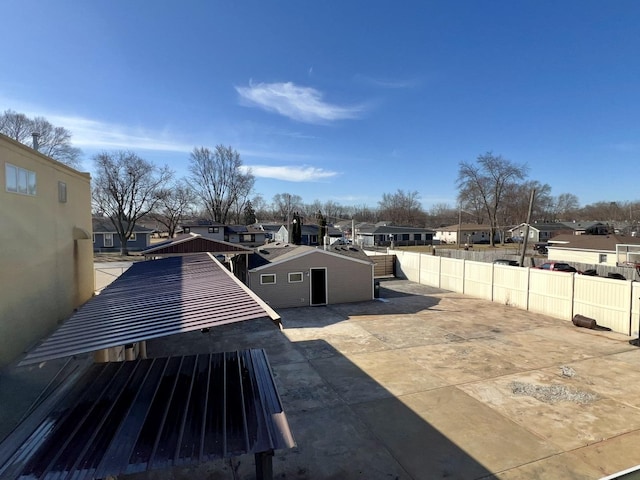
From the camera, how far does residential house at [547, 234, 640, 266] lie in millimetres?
27133


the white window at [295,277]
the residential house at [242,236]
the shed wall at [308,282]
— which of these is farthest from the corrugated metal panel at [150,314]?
the residential house at [242,236]

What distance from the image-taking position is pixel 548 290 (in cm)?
1482

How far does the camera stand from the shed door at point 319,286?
17.7 meters

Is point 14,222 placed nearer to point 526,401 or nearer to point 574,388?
point 526,401

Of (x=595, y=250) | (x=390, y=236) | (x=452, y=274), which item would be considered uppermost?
(x=390, y=236)

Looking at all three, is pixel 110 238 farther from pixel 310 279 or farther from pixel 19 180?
pixel 19 180

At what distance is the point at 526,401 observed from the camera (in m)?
7.64

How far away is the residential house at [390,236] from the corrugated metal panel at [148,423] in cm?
4657

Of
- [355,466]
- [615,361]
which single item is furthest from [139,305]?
[615,361]

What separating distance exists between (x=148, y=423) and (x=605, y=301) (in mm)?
14994

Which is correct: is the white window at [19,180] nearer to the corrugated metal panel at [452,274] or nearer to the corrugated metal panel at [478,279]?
the corrugated metal panel at [478,279]

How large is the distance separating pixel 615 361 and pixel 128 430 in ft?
39.1

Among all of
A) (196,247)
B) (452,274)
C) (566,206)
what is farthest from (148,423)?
(566,206)

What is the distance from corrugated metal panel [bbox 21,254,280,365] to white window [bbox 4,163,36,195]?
3345 mm
